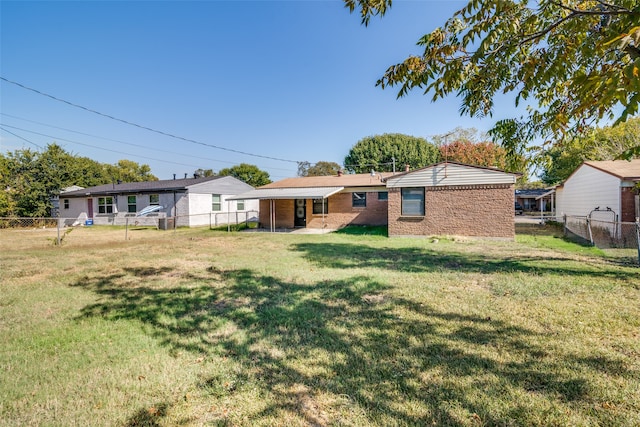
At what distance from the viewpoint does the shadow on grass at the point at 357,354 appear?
248 cm

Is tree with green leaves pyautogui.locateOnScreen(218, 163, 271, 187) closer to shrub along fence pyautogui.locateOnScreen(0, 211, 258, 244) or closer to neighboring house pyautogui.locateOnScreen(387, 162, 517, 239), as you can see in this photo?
shrub along fence pyautogui.locateOnScreen(0, 211, 258, 244)

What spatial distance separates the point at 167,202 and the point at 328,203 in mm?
13079

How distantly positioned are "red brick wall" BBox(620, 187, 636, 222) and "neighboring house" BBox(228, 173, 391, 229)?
1011cm

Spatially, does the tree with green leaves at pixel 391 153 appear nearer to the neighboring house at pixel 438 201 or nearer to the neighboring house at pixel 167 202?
the neighboring house at pixel 167 202

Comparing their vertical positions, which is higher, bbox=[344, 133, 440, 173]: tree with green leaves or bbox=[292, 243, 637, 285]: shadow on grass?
bbox=[344, 133, 440, 173]: tree with green leaves

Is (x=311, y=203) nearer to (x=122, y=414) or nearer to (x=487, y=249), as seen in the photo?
(x=487, y=249)

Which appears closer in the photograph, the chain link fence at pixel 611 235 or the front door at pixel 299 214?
the chain link fence at pixel 611 235

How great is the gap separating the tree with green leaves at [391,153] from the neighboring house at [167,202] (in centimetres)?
1904

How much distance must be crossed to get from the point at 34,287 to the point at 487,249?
43.1ft

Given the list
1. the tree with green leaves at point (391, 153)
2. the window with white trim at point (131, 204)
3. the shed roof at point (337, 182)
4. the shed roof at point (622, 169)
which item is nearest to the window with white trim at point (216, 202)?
the shed roof at point (337, 182)

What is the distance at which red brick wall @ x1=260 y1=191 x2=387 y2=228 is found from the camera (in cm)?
1839

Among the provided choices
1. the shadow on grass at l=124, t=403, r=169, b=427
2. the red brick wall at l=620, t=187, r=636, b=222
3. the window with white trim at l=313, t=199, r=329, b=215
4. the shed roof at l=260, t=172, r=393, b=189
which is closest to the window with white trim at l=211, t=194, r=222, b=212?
the shed roof at l=260, t=172, r=393, b=189

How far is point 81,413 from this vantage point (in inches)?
96.3

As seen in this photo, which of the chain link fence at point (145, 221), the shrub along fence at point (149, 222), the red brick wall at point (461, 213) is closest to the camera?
the red brick wall at point (461, 213)
